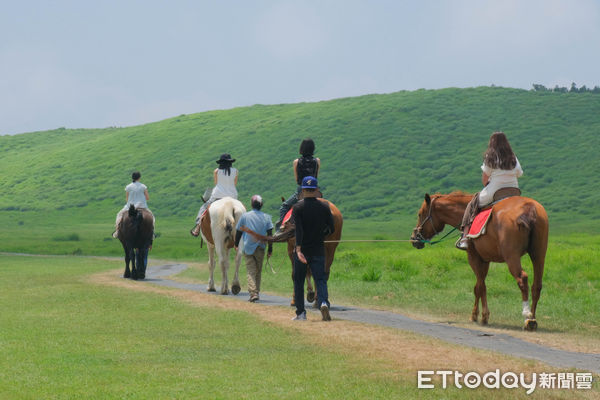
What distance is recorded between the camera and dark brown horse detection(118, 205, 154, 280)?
2609 centimetres

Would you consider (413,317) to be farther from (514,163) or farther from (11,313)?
(11,313)

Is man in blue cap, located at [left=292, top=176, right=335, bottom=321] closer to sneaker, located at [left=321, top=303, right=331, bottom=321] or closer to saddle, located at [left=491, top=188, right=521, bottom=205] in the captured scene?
sneaker, located at [left=321, top=303, right=331, bottom=321]

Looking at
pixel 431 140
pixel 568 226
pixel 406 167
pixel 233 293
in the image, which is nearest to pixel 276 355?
pixel 233 293

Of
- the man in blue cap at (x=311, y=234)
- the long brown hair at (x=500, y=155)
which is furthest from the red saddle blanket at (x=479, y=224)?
the man in blue cap at (x=311, y=234)

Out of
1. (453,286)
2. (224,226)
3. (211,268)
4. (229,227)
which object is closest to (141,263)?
(211,268)

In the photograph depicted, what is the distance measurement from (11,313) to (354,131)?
352ft

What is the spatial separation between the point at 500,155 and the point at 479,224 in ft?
3.96

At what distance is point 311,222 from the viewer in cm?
1445

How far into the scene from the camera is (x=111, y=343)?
1205 cm

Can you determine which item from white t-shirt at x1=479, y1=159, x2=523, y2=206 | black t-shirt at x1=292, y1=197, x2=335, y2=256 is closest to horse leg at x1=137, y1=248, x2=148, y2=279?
black t-shirt at x1=292, y1=197, x2=335, y2=256

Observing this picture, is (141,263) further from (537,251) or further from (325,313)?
(537,251)

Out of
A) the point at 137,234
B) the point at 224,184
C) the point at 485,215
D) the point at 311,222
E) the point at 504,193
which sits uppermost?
the point at 224,184

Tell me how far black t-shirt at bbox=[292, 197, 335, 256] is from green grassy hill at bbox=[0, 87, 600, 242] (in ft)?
219

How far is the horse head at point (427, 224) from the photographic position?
1648cm
